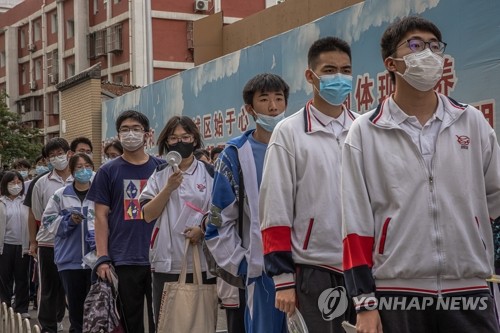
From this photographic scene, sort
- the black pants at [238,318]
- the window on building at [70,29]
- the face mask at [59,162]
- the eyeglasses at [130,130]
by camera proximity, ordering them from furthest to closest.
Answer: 1. the window on building at [70,29]
2. the face mask at [59,162]
3. the eyeglasses at [130,130]
4. the black pants at [238,318]

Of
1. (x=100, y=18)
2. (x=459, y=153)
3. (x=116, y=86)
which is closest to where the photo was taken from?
(x=459, y=153)

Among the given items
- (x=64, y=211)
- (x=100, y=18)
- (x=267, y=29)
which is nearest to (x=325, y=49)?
(x=64, y=211)

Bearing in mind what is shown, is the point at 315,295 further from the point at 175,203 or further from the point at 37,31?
the point at 37,31

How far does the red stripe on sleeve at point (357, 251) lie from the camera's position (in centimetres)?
335

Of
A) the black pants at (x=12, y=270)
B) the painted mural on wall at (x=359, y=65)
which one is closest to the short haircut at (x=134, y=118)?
the painted mural on wall at (x=359, y=65)

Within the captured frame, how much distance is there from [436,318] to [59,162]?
6.29 m

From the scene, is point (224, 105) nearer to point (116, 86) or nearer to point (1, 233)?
point (1, 233)

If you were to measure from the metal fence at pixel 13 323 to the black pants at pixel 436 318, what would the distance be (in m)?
3.49

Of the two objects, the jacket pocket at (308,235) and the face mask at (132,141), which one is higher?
the face mask at (132,141)

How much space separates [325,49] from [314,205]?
2.78 feet

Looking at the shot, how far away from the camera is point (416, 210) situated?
132 inches

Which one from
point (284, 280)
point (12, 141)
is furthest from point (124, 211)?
point (12, 141)

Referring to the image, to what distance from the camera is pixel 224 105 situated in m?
14.7

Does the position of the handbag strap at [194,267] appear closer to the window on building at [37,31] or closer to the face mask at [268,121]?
the face mask at [268,121]
